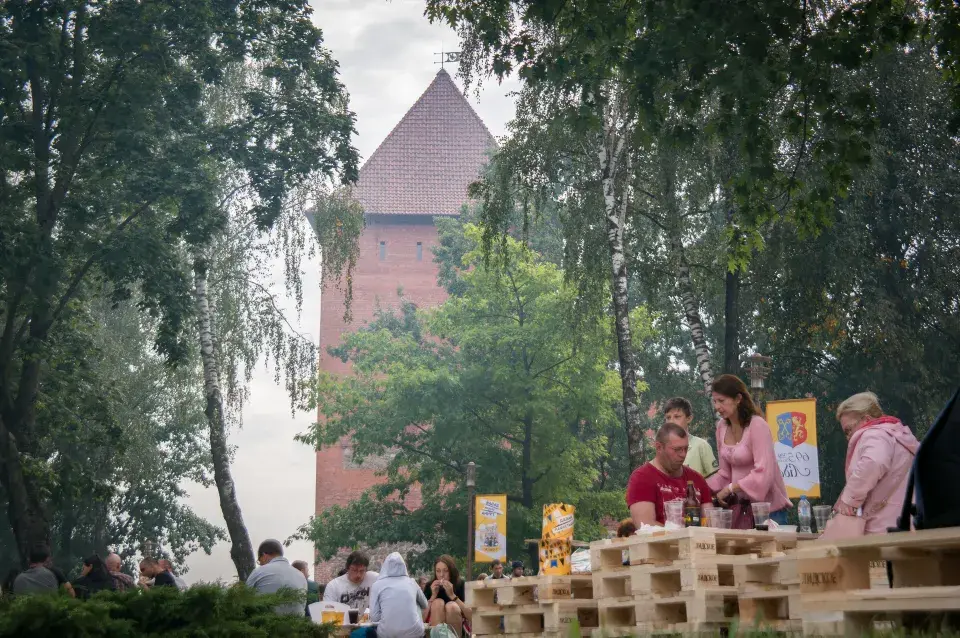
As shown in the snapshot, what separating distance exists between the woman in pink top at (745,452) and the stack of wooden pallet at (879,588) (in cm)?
300

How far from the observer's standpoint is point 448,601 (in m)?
13.7

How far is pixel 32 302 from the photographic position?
779 inches

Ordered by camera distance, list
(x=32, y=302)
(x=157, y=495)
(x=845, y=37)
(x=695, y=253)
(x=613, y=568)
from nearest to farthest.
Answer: (x=613, y=568), (x=845, y=37), (x=32, y=302), (x=695, y=253), (x=157, y=495)

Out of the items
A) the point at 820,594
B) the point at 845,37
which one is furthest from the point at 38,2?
the point at 820,594

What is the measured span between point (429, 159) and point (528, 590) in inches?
1934

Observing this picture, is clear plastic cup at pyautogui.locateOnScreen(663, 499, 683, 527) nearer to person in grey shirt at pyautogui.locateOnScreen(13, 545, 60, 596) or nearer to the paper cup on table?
the paper cup on table

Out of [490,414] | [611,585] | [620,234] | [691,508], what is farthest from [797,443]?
[490,414]

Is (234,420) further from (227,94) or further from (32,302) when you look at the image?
(32,302)

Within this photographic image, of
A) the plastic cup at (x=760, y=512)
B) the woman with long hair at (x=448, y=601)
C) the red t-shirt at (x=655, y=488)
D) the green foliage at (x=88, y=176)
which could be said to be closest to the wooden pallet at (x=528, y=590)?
the red t-shirt at (x=655, y=488)

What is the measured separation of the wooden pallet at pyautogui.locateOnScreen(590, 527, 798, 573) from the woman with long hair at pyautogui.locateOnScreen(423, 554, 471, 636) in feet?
20.7

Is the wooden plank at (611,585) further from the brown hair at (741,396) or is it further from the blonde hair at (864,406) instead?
the blonde hair at (864,406)

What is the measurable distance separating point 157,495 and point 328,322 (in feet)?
51.8

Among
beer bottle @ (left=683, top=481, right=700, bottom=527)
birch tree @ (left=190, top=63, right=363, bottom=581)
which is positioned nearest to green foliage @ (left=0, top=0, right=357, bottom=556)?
birch tree @ (left=190, top=63, right=363, bottom=581)

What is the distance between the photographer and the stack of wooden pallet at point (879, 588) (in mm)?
4367
